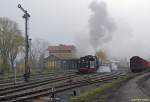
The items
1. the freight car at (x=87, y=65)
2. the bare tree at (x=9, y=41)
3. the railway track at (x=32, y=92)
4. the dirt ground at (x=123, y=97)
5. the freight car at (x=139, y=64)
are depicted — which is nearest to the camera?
the dirt ground at (x=123, y=97)

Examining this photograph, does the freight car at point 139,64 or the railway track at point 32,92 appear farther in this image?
the freight car at point 139,64

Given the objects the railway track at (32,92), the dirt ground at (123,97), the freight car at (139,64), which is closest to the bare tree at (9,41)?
the freight car at (139,64)

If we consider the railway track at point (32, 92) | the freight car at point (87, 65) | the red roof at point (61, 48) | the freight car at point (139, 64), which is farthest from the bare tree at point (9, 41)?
the red roof at point (61, 48)

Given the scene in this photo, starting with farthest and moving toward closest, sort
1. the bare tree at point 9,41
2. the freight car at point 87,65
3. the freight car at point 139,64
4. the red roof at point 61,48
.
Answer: the red roof at point 61,48 < the bare tree at point 9,41 < the freight car at point 139,64 < the freight car at point 87,65

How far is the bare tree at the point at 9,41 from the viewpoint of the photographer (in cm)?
7000

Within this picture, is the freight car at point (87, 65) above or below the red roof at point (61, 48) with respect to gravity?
below

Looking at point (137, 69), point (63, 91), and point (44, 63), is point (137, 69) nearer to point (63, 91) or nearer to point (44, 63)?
Result: point (63, 91)

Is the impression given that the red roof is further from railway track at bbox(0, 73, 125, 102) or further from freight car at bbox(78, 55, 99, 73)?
railway track at bbox(0, 73, 125, 102)

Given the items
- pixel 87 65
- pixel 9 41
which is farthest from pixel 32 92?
pixel 9 41

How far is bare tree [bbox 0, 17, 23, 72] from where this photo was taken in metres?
70.0

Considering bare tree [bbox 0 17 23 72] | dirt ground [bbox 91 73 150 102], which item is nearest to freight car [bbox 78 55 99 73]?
bare tree [bbox 0 17 23 72]

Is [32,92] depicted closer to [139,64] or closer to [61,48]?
[139,64]

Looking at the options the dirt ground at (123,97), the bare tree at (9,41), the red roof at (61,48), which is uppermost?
the red roof at (61,48)

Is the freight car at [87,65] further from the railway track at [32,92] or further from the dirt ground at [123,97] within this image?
the dirt ground at [123,97]
